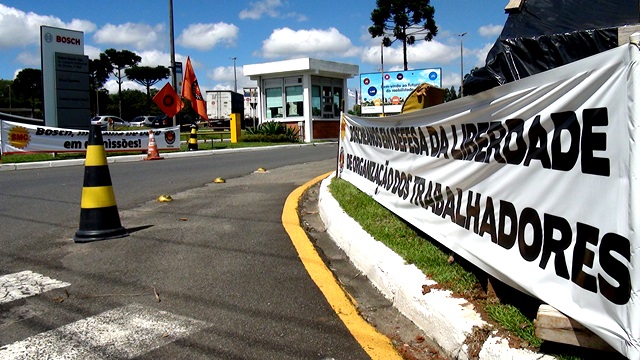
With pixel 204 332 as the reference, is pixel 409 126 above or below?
above

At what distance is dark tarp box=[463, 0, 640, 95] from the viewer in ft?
15.0

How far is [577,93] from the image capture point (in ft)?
8.40

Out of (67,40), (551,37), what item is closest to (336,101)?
(67,40)

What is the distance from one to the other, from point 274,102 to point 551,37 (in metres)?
29.2

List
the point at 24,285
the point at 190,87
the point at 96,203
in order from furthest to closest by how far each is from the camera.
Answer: the point at 190,87
the point at 96,203
the point at 24,285

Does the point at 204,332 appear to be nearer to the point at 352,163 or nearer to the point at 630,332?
the point at 630,332

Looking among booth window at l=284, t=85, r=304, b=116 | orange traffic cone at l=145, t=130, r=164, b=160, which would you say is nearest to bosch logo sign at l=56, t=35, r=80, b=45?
orange traffic cone at l=145, t=130, r=164, b=160

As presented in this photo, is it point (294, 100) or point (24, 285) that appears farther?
point (294, 100)

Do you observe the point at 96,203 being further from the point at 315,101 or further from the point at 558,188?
the point at 315,101

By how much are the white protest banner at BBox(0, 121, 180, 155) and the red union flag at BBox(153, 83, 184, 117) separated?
1.03 meters

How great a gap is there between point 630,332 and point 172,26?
862 inches

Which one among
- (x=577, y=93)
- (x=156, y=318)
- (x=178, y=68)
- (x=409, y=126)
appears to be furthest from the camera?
(x=178, y=68)

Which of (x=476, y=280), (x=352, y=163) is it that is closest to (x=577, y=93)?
(x=476, y=280)

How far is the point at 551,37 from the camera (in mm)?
4688
